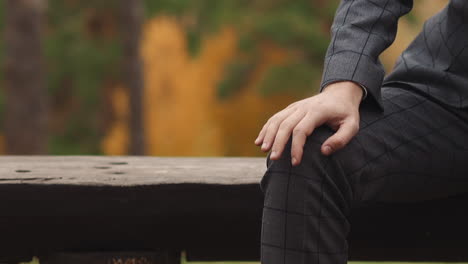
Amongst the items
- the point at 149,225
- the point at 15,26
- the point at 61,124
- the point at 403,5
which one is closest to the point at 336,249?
the point at 403,5

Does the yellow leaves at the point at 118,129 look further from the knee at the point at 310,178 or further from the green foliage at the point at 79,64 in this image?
the knee at the point at 310,178

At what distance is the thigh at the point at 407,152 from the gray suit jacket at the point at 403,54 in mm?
45

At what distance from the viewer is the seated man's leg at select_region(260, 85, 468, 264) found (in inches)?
68.3

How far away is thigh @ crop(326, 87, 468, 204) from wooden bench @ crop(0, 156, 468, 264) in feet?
0.96

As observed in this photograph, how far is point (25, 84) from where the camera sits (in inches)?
344

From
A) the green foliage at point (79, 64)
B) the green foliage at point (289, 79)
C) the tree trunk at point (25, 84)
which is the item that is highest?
the green foliage at point (79, 64)

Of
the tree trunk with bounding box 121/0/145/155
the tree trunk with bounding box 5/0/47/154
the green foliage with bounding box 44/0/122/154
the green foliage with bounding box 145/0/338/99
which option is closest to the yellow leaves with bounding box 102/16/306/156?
the green foliage with bounding box 145/0/338/99

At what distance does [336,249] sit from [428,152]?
38 centimetres

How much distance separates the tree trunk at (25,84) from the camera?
8562mm

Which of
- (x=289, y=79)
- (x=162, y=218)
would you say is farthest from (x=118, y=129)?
(x=162, y=218)

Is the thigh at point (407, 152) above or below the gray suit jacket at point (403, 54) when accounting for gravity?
below

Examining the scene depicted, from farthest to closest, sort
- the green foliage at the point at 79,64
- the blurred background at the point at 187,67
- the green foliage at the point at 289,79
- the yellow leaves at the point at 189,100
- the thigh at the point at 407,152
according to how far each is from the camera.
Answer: the yellow leaves at the point at 189,100 → the green foliage at the point at 79,64 → the blurred background at the point at 187,67 → the green foliage at the point at 289,79 → the thigh at the point at 407,152

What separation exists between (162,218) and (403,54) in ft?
2.59

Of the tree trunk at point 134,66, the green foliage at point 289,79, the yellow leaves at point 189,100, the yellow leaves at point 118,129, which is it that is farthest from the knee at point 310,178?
the yellow leaves at point 189,100
